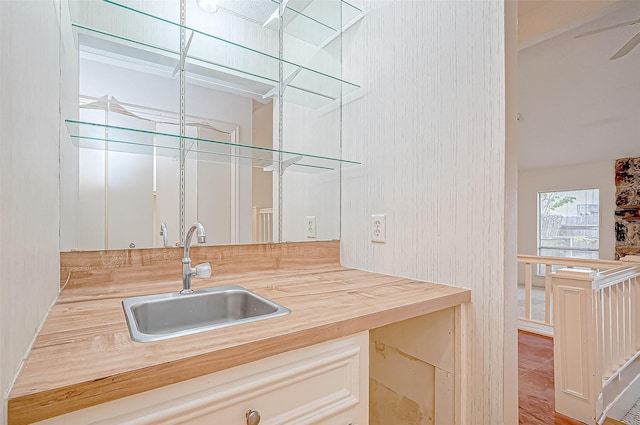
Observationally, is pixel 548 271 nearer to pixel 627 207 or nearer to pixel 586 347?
pixel 586 347

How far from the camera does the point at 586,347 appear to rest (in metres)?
1.77

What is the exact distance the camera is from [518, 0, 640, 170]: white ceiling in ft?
8.67

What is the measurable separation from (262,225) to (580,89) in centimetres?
431

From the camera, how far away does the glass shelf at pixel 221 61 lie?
107cm

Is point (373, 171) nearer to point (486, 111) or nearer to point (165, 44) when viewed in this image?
point (486, 111)

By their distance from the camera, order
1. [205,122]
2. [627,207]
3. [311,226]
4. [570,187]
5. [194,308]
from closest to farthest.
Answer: [194,308]
[205,122]
[311,226]
[627,207]
[570,187]

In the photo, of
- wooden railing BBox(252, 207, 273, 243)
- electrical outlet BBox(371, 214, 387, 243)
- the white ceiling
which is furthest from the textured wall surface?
wooden railing BBox(252, 207, 273, 243)

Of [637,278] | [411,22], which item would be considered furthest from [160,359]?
[637,278]

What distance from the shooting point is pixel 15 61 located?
0.47 metres

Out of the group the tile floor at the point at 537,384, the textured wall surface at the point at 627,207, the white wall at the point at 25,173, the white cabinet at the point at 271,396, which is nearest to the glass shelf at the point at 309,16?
the white wall at the point at 25,173

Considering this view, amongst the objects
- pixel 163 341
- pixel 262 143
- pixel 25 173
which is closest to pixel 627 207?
pixel 262 143

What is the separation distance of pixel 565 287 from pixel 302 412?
1.90m

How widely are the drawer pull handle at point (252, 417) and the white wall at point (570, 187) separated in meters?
6.63

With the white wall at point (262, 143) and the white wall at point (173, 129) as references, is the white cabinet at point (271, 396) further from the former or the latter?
the white wall at point (262, 143)
